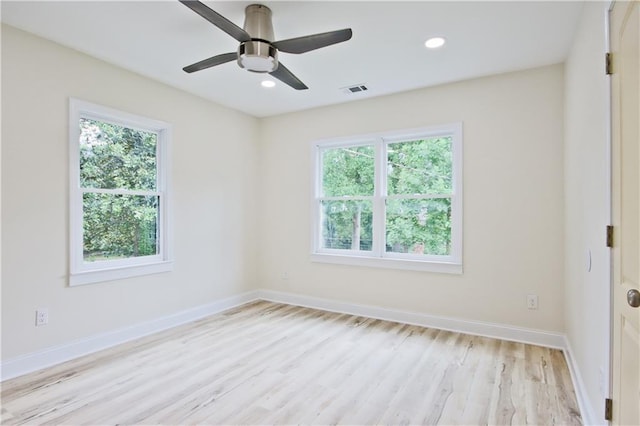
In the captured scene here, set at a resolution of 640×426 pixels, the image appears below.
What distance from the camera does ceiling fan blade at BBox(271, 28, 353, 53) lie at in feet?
7.09

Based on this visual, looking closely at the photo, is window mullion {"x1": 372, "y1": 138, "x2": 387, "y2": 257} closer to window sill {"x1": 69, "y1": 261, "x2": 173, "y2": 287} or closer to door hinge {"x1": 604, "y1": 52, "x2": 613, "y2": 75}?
window sill {"x1": 69, "y1": 261, "x2": 173, "y2": 287}

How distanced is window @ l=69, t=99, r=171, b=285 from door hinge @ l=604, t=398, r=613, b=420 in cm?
381

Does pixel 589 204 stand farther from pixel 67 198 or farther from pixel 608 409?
pixel 67 198

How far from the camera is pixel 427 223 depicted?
13.1ft

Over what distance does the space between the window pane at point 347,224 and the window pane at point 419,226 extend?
29cm

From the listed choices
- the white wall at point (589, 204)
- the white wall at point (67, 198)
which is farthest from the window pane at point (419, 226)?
the white wall at point (67, 198)

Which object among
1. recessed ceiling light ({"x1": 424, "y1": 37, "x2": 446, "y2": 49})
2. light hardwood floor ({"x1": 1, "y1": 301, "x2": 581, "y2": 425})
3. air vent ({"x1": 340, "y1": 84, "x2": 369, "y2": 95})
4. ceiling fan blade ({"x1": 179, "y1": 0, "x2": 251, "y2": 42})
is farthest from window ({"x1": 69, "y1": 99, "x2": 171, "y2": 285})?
recessed ceiling light ({"x1": 424, "y1": 37, "x2": 446, "y2": 49})

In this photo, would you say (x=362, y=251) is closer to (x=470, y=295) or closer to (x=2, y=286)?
(x=470, y=295)

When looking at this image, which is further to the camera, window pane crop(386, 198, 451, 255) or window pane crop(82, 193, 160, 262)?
window pane crop(386, 198, 451, 255)

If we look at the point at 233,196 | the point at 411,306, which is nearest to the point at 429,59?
the point at 411,306

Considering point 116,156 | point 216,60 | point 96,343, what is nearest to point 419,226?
point 216,60

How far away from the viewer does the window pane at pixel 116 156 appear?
323 centimetres

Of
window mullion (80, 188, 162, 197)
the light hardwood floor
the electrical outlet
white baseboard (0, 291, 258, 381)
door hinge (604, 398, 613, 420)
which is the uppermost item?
window mullion (80, 188, 162, 197)

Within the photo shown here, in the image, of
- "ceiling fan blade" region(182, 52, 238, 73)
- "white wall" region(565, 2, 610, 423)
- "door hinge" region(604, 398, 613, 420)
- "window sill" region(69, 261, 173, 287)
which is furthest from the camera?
"window sill" region(69, 261, 173, 287)
